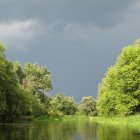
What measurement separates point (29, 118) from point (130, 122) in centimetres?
3855

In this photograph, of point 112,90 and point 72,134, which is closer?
point 72,134

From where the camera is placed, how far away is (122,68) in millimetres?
82000

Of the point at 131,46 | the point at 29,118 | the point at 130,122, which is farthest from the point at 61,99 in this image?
the point at 130,122

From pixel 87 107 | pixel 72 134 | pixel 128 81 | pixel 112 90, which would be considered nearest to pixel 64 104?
pixel 87 107

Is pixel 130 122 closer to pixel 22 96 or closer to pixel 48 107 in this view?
pixel 22 96

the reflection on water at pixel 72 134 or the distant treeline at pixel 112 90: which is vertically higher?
the distant treeline at pixel 112 90

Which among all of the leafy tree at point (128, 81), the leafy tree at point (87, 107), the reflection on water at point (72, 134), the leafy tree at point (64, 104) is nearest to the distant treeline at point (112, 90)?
the leafy tree at point (128, 81)

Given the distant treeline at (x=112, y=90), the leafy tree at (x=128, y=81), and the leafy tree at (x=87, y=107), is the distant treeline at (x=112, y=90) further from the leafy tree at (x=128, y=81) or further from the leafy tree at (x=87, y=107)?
the leafy tree at (x=87, y=107)

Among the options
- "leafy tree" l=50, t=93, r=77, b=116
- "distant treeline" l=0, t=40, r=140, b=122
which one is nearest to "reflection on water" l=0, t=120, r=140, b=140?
"distant treeline" l=0, t=40, r=140, b=122

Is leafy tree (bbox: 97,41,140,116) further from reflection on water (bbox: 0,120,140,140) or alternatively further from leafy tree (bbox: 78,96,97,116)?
leafy tree (bbox: 78,96,97,116)

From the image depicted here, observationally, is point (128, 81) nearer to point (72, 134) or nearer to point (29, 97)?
point (29, 97)

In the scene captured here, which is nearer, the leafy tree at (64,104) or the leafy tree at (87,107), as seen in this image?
the leafy tree at (64,104)

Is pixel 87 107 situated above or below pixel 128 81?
above

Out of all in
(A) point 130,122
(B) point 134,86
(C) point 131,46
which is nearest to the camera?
(A) point 130,122
